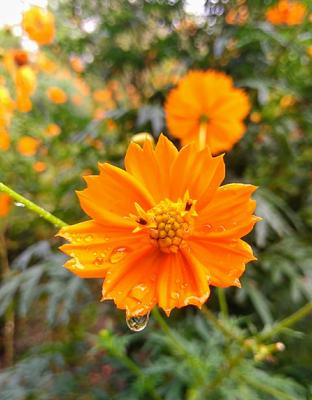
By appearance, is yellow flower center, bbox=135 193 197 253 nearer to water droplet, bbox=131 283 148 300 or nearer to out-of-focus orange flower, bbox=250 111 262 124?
water droplet, bbox=131 283 148 300

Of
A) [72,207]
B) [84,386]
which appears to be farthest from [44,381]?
[72,207]

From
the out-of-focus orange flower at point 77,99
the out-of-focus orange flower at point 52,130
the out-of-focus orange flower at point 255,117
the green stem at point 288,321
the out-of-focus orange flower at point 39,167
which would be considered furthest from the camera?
the out-of-focus orange flower at point 77,99

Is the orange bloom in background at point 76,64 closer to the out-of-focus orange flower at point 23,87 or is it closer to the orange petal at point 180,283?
the out-of-focus orange flower at point 23,87

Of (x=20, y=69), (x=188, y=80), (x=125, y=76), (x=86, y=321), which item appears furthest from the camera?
(x=125, y=76)

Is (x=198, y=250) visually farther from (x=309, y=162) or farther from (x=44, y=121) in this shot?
(x=44, y=121)

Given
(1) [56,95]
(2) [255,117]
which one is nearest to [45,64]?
(1) [56,95]

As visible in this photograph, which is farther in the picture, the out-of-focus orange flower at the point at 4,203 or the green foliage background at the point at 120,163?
the out-of-focus orange flower at the point at 4,203

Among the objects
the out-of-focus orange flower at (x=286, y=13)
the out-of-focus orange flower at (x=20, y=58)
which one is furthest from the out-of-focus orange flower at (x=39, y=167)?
the out-of-focus orange flower at (x=286, y=13)
